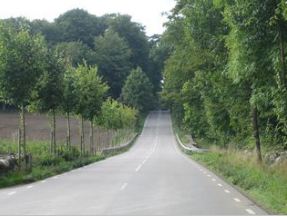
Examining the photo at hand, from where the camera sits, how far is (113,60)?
5896 inches

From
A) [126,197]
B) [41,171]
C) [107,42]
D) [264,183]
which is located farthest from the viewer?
[107,42]

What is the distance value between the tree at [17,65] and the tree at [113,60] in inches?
4686

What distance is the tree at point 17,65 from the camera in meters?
25.0

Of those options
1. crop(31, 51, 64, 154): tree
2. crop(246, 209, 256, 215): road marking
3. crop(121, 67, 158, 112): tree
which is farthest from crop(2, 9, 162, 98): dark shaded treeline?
crop(246, 209, 256, 215): road marking

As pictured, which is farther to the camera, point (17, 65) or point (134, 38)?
point (134, 38)

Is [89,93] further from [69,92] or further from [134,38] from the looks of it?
[134,38]

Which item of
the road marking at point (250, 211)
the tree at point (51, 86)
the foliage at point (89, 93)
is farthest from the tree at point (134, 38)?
the road marking at point (250, 211)

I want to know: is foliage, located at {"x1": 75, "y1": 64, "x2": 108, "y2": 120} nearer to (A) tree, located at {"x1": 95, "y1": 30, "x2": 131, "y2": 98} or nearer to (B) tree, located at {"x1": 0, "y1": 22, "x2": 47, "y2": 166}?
(B) tree, located at {"x1": 0, "y1": 22, "x2": 47, "y2": 166}

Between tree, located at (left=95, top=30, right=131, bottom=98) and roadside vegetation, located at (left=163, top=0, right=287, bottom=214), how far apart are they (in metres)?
99.4

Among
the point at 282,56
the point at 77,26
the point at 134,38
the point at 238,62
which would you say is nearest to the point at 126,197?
the point at 238,62

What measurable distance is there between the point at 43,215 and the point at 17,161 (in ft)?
38.1

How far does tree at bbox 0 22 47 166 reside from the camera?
25.0 metres

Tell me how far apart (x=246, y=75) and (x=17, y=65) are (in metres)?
11.4

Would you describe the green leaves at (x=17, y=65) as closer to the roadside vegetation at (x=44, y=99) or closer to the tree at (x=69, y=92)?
the roadside vegetation at (x=44, y=99)
